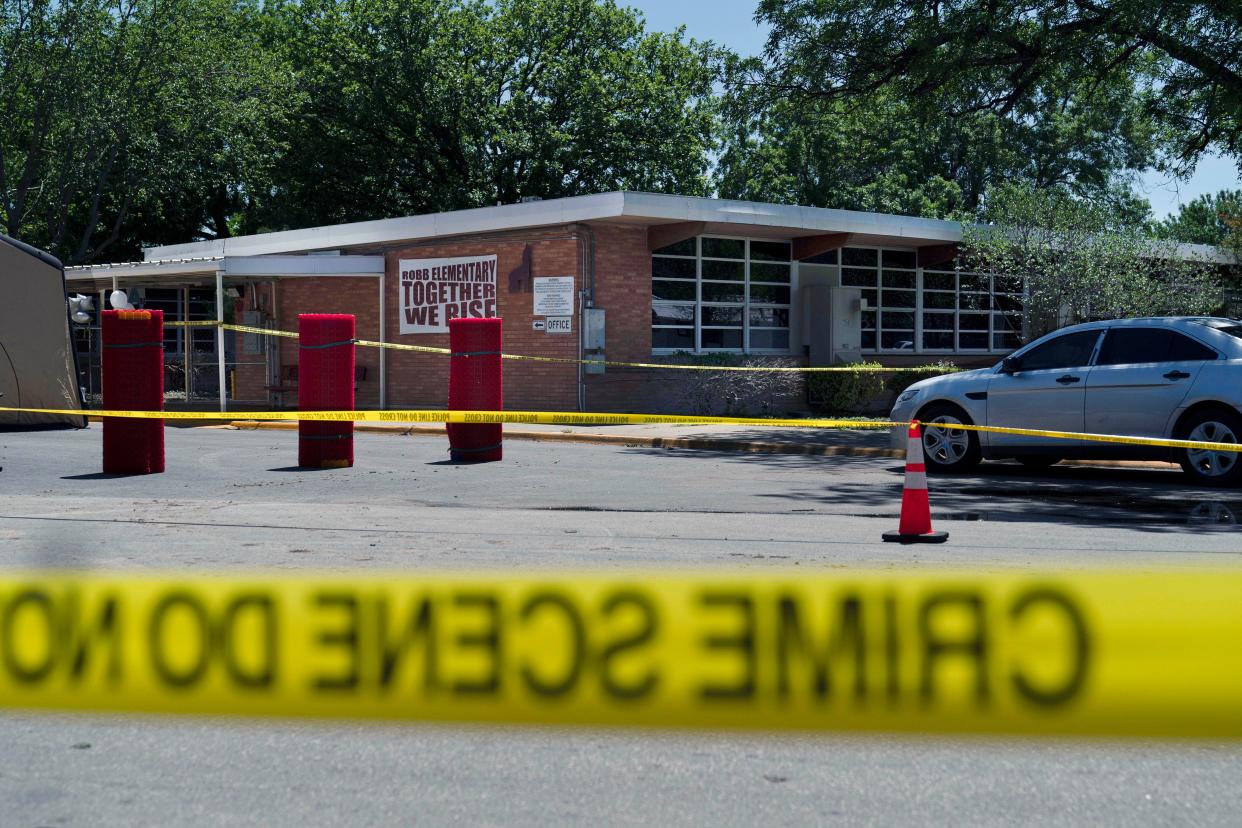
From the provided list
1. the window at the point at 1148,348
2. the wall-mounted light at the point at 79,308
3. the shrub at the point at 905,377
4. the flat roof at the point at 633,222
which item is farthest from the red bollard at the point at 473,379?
the shrub at the point at 905,377

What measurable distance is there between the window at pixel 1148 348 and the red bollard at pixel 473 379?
6.30 metres

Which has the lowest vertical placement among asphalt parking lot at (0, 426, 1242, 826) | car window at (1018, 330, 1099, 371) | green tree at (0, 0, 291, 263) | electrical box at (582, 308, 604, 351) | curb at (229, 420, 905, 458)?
asphalt parking lot at (0, 426, 1242, 826)

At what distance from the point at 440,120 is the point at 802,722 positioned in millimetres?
41411

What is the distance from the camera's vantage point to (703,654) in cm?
345

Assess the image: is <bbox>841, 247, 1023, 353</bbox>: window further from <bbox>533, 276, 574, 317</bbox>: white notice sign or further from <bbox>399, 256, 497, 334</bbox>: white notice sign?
<bbox>399, 256, 497, 334</bbox>: white notice sign

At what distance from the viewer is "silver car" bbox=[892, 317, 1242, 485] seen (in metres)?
12.5

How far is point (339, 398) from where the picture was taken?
13.4 meters

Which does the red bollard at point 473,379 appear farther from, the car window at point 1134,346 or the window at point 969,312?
the window at point 969,312

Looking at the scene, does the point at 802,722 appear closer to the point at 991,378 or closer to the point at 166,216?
the point at 991,378

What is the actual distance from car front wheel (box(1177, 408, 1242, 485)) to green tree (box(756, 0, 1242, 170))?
537 cm

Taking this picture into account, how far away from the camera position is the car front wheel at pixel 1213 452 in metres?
12.3

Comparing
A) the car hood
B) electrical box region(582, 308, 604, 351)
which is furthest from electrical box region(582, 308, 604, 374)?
the car hood

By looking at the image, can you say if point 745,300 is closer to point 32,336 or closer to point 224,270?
point 224,270

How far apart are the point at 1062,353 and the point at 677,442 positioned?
19.1 feet
